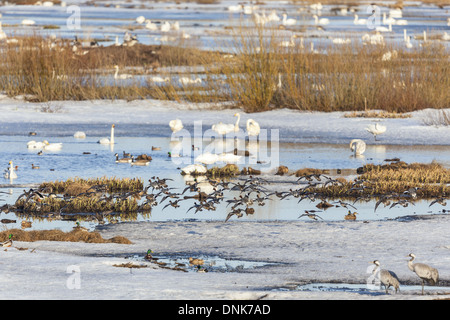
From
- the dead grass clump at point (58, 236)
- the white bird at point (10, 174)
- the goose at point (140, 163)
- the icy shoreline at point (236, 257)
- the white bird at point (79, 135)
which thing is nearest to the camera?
the icy shoreline at point (236, 257)

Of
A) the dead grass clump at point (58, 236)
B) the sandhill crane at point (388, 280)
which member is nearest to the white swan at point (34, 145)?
the dead grass clump at point (58, 236)

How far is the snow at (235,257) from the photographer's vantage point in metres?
7.88

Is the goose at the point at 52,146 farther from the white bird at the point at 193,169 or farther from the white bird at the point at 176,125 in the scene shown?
the white bird at the point at 193,169

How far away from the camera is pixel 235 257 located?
9828mm

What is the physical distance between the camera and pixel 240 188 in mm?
13688

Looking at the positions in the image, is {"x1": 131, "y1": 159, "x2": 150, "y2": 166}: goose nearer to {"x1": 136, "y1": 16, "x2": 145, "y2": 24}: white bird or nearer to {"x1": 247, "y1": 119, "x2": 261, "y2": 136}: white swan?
{"x1": 247, "y1": 119, "x2": 261, "y2": 136}: white swan

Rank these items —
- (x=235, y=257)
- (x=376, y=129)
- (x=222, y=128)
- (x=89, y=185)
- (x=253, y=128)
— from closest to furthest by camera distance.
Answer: (x=235, y=257) → (x=89, y=185) → (x=253, y=128) → (x=376, y=129) → (x=222, y=128)

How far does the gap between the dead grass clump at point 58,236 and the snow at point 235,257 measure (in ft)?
0.59

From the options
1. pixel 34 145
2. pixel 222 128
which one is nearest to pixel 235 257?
pixel 34 145

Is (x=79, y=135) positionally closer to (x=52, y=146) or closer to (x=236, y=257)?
(x=52, y=146)

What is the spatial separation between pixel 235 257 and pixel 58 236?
2.33 meters

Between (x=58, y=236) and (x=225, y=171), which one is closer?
(x=58, y=236)

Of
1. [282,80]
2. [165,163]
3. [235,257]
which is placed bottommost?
[235,257]

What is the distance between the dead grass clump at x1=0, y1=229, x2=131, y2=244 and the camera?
10406 mm
